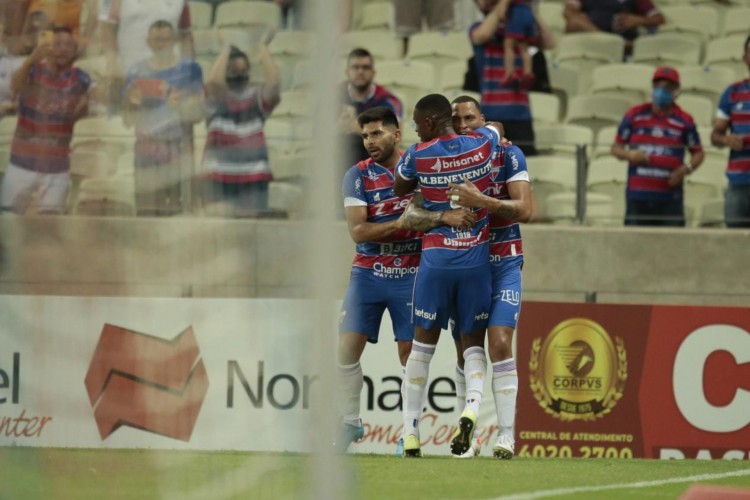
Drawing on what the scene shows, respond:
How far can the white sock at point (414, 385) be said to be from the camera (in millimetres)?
8156

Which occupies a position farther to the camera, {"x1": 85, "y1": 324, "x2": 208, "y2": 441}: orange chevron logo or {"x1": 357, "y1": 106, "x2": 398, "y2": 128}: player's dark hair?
{"x1": 357, "y1": 106, "x2": 398, "y2": 128}: player's dark hair

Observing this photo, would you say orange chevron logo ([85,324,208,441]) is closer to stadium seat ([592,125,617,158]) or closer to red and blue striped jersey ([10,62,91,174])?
red and blue striped jersey ([10,62,91,174])

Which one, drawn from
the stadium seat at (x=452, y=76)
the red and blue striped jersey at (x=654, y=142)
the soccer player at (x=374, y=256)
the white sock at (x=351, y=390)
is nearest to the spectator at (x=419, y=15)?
the stadium seat at (x=452, y=76)

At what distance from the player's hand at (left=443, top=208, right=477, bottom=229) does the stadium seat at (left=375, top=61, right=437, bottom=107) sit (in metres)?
5.40

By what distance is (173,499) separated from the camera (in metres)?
3.86

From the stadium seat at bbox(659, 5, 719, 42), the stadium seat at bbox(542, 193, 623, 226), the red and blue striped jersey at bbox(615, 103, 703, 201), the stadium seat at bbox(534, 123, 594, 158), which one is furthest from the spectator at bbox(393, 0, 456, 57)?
the stadium seat at bbox(542, 193, 623, 226)

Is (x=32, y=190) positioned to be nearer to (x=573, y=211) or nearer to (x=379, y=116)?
(x=379, y=116)

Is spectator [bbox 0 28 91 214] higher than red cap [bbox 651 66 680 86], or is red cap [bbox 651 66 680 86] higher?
red cap [bbox 651 66 680 86]

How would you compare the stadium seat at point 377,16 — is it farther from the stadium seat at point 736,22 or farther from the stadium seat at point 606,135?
the stadium seat at point 736,22

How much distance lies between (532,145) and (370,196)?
3.11 metres

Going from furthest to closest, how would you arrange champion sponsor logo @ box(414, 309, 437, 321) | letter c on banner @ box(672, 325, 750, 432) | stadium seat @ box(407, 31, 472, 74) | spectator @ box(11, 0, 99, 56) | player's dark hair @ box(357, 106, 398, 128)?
stadium seat @ box(407, 31, 472, 74) < letter c on banner @ box(672, 325, 750, 432) < player's dark hair @ box(357, 106, 398, 128) < champion sponsor logo @ box(414, 309, 437, 321) < spectator @ box(11, 0, 99, 56)

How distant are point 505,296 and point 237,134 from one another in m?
4.69

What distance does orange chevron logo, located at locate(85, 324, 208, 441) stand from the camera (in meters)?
3.76

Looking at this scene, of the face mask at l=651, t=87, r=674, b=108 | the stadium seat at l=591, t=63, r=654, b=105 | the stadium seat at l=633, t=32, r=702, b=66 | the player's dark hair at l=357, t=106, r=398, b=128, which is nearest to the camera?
the player's dark hair at l=357, t=106, r=398, b=128
